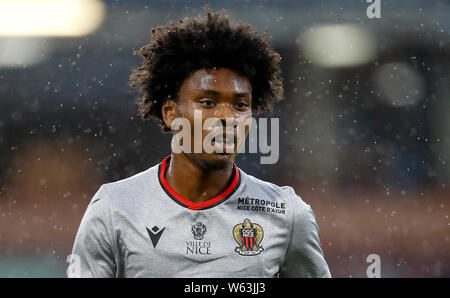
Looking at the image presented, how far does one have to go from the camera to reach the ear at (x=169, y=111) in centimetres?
282

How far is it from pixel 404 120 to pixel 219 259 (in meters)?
6.93

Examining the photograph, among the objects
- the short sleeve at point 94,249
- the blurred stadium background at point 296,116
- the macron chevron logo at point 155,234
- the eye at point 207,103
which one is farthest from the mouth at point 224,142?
the blurred stadium background at point 296,116

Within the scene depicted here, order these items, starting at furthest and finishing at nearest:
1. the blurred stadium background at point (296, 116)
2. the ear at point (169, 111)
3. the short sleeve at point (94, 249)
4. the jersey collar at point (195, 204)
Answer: the blurred stadium background at point (296, 116)
the ear at point (169, 111)
the jersey collar at point (195, 204)
the short sleeve at point (94, 249)

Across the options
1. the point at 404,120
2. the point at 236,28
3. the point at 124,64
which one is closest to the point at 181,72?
the point at 236,28

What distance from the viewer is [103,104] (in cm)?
835

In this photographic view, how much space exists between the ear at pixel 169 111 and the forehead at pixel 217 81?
4.2 inches

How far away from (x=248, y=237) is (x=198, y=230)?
21cm

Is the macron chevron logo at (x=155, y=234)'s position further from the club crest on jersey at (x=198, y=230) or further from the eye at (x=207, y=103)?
the eye at (x=207, y=103)

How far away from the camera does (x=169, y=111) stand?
285 centimetres

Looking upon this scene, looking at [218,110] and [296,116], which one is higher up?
[296,116]

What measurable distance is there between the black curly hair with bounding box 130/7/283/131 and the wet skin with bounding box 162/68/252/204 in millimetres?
67

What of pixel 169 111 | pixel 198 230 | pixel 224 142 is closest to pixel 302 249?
pixel 198 230

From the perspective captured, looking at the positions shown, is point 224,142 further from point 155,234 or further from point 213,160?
point 155,234

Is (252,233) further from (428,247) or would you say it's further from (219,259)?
(428,247)
